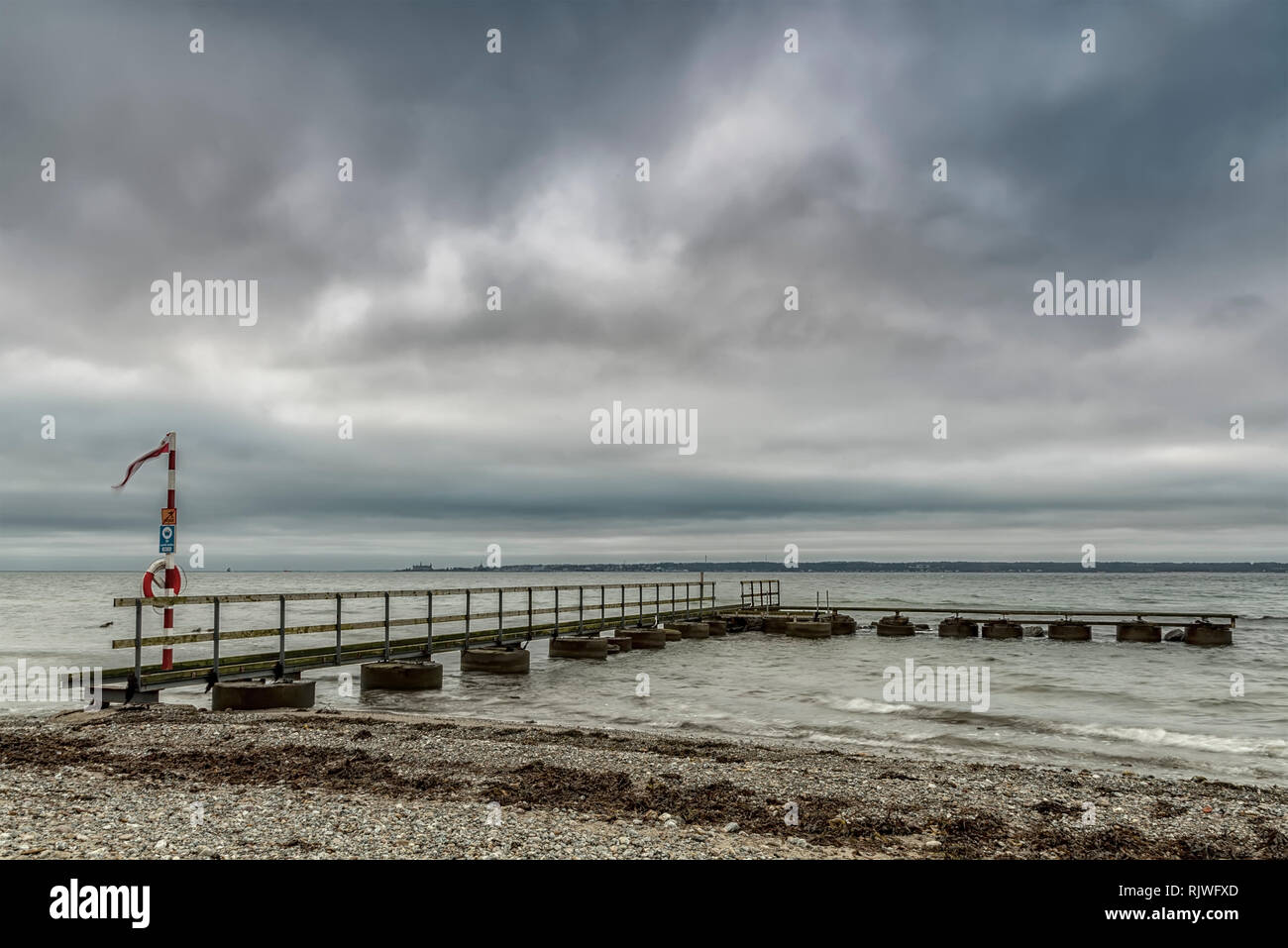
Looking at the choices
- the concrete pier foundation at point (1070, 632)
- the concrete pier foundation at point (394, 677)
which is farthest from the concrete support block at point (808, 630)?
the concrete pier foundation at point (394, 677)

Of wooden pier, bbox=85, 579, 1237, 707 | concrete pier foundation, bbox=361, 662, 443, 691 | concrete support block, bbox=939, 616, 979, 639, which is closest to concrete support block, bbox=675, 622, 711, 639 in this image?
wooden pier, bbox=85, 579, 1237, 707

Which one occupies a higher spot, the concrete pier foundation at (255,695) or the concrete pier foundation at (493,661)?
the concrete pier foundation at (255,695)

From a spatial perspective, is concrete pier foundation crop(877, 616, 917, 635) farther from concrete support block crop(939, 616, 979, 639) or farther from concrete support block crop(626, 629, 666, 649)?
concrete support block crop(626, 629, 666, 649)

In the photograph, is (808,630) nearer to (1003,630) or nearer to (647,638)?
(1003,630)

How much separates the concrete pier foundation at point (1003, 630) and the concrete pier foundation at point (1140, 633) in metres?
4.44

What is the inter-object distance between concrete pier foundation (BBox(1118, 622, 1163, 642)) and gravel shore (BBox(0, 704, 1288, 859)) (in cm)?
3260

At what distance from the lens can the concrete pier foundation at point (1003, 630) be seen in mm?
42469

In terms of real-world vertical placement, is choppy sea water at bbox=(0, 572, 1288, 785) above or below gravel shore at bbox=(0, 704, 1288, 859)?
below

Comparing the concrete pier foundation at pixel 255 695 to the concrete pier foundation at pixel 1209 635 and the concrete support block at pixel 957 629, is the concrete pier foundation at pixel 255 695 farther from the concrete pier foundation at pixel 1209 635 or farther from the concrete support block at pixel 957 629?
the concrete pier foundation at pixel 1209 635

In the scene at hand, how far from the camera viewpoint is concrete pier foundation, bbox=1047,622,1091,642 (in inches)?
1642

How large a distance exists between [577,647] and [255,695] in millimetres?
13729
